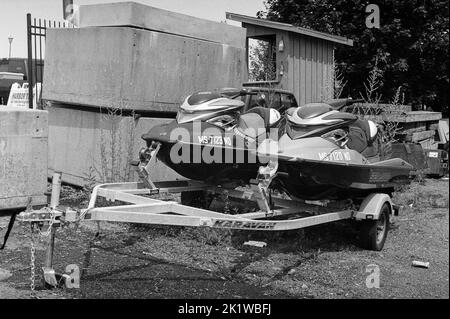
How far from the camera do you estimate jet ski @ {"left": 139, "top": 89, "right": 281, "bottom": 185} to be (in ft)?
19.1

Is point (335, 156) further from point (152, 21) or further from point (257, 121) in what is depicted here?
point (152, 21)

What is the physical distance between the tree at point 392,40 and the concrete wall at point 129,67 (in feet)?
24.5

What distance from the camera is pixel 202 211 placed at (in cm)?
485

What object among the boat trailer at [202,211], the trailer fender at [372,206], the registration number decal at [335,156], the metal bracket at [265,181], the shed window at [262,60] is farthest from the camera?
the shed window at [262,60]

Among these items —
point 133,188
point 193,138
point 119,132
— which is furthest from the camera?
point 119,132

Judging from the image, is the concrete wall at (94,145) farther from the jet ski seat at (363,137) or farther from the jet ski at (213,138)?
the jet ski seat at (363,137)

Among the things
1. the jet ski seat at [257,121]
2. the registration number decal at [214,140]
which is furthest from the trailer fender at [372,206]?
the registration number decal at [214,140]

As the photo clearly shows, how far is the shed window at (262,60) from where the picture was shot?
12.4m

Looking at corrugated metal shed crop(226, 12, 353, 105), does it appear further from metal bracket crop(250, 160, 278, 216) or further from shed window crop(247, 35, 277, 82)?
metal bracket crop(250, 160, 278, 216)

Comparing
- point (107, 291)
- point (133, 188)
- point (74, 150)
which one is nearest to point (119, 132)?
point (74, 150)

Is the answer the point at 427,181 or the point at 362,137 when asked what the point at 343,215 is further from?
the point at 427,181

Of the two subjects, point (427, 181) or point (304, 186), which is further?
point (427, 181)

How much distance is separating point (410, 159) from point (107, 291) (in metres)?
5.65

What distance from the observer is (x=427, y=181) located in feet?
35.9
